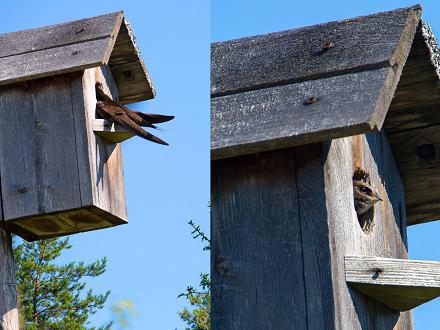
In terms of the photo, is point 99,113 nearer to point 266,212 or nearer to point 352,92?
point 266,212

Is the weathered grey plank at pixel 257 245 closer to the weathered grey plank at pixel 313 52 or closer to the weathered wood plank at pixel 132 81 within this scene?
the weathered grey plank at pixel 313 52

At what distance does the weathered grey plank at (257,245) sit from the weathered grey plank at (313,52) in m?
0.21

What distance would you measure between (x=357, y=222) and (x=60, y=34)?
1231mm

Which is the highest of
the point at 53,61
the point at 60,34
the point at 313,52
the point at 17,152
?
the point at 60,34

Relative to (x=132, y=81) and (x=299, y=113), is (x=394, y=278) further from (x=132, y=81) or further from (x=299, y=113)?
(x=132, y=81)

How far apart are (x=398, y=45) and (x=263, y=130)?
433mm

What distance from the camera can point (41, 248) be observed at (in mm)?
3295

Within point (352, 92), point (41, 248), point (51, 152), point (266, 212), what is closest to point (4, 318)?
point (41, 248)

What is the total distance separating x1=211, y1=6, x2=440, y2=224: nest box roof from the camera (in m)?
2.67

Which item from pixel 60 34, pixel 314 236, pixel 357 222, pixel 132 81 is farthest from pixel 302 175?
pixel 132 81

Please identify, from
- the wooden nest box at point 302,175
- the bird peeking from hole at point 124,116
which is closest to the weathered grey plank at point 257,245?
the wooden nest box at point 302,175

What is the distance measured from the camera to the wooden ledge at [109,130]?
350 cm

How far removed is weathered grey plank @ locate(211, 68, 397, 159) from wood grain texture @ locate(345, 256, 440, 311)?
43 centimetres

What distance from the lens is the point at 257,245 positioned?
2885 millimetres
